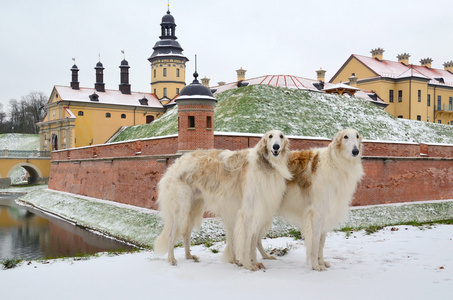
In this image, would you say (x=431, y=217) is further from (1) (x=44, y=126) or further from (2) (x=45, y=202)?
(1) (x=44, y=126)

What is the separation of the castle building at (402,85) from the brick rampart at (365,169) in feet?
64.0

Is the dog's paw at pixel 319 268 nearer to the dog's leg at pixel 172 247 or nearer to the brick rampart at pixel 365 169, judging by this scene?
the dog's leg at pixel 172 247

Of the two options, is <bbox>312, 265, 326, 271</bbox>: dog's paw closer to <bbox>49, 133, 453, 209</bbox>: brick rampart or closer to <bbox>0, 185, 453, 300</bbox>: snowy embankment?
<bbox>0, 185, 453, 300</bbox>: snowy embankment

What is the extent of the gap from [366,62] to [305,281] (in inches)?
1613

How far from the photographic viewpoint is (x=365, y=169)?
58.0 ft

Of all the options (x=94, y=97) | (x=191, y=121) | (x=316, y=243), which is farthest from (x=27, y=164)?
(x=316, y=243)

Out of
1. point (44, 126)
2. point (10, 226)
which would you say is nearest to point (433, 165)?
point (10, 226)

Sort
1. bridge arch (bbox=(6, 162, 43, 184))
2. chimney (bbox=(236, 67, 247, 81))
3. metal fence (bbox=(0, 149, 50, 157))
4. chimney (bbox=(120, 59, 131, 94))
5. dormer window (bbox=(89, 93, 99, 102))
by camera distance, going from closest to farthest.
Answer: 1. metal fence (bbox=(0, 149, 50, 157))
2. bridge arch (bbox=(6, 162, 43, 184))
3. chimney (bbox=(236, 67, 247, 81))
4. dormer window (bbox=(89, 93, 99, 102))
5. chimney (bbox=(120, 59, 131, 94))

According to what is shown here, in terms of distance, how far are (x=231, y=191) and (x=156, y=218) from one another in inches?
381

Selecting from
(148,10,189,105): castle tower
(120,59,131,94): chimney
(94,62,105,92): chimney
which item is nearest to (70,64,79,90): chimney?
(94,62,105,92): chimney

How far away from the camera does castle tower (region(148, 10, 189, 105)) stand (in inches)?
1887

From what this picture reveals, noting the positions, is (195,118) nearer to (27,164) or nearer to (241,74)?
A: (241,74)

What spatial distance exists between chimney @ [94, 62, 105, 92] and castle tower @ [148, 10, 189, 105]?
20.8 feet

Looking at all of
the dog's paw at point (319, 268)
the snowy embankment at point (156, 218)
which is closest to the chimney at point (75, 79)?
the snowy embankment at point (156, 218)
